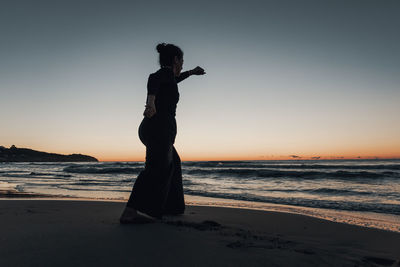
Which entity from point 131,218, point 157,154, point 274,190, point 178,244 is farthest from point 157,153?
point 274,190

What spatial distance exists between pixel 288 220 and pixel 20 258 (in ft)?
9.71

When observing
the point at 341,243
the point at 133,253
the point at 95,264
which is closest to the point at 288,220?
the point at 341,243

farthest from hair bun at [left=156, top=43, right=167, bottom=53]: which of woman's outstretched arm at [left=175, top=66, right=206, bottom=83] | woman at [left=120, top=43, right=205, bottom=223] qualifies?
woman's outstretched arm at [left=175, top=66, right=206, bottom=83]

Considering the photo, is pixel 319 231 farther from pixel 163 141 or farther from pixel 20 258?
pixel 20 258

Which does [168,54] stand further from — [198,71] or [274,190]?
[274,190]

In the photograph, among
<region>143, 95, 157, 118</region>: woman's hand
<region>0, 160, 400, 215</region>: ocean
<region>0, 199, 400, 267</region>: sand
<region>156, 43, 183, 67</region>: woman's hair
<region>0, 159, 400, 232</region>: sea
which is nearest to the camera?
<region>0, 199, 400, 267</region>: sand

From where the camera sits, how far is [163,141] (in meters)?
2.83

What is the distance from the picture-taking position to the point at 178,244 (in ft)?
6.66

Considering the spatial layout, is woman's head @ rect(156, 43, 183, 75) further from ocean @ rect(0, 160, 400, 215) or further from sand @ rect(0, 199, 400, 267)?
ocean @ rect(0, 160, 400, 215)

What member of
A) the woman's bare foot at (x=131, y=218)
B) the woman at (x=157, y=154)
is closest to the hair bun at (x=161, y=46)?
the woman at (x=157, y=154)

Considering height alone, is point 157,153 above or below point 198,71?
below

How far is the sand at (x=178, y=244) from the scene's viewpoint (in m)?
1.68

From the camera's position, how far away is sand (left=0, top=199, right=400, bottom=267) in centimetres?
168

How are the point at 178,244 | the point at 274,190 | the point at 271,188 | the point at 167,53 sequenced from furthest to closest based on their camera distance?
the point at 271,188, the point at 274,190, the point at 167,53, the point at 178,244
